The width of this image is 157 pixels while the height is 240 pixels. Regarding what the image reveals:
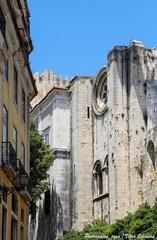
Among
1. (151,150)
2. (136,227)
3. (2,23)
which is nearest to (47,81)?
(151,150)

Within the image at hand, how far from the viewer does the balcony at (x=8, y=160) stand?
63.1 ft

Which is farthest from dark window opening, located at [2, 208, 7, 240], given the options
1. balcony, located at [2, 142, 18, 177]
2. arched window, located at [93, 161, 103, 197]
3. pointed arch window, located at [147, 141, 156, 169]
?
arched window, located at [93, 161, 103, 197]

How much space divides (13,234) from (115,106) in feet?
80.9

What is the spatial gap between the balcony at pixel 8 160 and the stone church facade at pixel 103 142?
2173cm

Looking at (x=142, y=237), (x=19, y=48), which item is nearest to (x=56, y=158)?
(x=142, y=237)

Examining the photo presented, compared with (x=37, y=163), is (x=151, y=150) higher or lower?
higher

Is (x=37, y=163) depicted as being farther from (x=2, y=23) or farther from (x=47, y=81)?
(x=47, y=81)

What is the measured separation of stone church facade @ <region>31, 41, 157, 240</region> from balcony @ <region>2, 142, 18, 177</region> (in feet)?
71.3

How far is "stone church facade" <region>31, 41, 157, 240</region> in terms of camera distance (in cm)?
4341

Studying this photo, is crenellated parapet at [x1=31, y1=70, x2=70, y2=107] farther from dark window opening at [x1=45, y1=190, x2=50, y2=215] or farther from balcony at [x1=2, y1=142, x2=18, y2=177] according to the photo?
balcony at [x1=2, y1=142, x2=18, y2=177]

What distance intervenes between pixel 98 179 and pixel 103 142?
259 centimetres

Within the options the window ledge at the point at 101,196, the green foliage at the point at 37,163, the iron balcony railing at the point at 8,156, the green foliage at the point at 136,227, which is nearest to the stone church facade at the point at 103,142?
the window ledge at the point at 101,196

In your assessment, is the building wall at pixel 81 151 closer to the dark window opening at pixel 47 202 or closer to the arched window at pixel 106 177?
the arched window at pixel 106 177

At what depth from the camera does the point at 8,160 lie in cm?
1939
